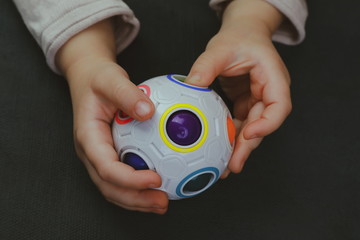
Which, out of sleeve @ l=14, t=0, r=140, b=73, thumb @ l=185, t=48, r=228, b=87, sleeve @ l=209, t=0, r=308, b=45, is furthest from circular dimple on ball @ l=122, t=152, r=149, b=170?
sleeve @ l=209, t=0, r=308, b=45

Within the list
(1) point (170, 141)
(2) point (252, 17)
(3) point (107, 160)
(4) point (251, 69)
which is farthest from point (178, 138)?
(2) point (252, 17)

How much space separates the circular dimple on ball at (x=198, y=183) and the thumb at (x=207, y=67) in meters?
0.15

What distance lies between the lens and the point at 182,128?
1.77ft

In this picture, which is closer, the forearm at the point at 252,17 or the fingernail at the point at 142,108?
the fingernail at the point at 142,108

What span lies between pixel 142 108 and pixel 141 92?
0.04 m

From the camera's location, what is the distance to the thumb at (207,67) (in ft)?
1.95

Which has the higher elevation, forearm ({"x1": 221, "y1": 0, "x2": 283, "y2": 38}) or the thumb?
forearm ({"x1": 221, "y1": 0, "x2": 283, "y2": 38})

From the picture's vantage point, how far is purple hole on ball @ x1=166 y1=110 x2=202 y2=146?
21.3 inches

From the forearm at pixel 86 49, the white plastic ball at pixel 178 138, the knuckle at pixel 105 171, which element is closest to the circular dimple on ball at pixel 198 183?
the white plastic ball at pixel 178 138

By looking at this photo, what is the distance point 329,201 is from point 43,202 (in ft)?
1.96

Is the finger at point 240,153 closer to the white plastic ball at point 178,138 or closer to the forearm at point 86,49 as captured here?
the white plastic ball at point 178,138

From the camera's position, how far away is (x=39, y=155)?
0.75m

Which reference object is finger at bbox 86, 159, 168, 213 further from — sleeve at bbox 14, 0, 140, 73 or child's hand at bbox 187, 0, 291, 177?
sleeve at bbox 14, 0, 140, 73

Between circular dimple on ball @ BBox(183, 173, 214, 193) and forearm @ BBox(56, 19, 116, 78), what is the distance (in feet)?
1.02
